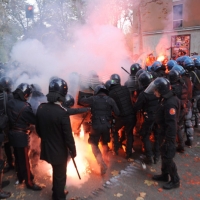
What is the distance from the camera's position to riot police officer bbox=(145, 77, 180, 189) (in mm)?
3941

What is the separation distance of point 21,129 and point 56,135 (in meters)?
0.97

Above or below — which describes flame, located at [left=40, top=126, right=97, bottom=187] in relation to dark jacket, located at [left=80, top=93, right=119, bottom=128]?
below

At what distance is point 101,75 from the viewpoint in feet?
26.8

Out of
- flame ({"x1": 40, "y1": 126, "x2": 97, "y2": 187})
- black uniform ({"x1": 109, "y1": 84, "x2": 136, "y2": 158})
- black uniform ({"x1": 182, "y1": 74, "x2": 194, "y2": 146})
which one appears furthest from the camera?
black uniform ({"x1": 182, "y1": 74, "x2": 194, "y2": 146})

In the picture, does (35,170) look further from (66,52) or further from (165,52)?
(165,52)

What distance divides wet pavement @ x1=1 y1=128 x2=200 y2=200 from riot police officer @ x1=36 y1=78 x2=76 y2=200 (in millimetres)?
595

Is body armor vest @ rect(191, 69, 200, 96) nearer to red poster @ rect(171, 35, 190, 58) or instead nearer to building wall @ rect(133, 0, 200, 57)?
red poster @ rect(171, 35, 190, 58)

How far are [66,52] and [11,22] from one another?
770 inches

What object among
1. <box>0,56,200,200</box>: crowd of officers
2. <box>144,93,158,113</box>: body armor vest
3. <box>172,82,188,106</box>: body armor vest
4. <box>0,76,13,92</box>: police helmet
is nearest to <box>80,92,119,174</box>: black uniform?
<box>0,56,200,200</box>: crowd of officers

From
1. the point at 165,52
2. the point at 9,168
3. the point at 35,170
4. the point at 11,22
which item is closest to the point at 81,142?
the point at 35,170

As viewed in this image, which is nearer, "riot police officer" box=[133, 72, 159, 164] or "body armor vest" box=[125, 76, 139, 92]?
"riot police officer" box=[133, 72, 159, 164]

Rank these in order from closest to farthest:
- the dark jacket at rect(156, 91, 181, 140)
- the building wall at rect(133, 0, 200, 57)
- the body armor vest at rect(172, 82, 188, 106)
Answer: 1. the dark jacket at rect(156, 91, 181, 140)
2. the body armor vest at rect(172, 82, 188, 106)
3. the building wall at rect(133, 0, 200, 57)

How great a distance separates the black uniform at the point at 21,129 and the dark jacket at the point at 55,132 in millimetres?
569

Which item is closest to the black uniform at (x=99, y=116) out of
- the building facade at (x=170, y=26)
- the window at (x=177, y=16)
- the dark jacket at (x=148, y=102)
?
the dark jacket at (x=148, y=102)
